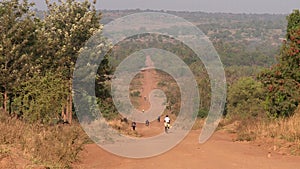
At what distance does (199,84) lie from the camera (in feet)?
201

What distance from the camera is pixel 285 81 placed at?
1891 centimetres

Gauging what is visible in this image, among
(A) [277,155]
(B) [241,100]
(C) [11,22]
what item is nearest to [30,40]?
(C) [11,22]

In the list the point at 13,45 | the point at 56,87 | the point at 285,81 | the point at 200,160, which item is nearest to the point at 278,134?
the point at 285,81

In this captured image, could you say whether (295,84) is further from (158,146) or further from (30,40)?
(30,40)

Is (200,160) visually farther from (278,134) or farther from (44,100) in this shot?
(44,100)

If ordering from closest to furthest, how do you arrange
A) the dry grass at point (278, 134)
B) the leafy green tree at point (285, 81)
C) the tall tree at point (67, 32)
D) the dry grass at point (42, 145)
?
the dry grass at point (42, 145), the dry grass at point (278, 134), the leafy green tree at point (285, 81), the tall tree at point (67, 32)

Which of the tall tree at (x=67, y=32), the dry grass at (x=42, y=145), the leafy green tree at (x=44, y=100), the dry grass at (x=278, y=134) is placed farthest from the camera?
the tall tree at (x=67, y=32)

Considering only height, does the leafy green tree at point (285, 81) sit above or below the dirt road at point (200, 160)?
above

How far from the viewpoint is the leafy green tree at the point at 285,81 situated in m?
18.7

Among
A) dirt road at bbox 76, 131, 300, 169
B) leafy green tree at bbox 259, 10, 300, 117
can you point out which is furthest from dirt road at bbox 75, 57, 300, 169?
leafy green tree at bbox 259, 10, 300, 117

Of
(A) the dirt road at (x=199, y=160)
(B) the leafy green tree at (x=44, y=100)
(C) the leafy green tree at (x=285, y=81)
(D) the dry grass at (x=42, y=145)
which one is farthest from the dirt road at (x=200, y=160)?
(C) the leafy green tree at (x=285, y=81)

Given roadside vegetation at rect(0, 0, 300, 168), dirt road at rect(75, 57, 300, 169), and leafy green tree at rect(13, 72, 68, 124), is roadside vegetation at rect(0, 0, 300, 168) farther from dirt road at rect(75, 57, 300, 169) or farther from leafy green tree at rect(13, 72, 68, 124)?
dirt road at rect(75, 57, 300, 169)

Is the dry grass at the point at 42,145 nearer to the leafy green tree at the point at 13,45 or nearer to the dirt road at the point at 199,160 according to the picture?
the dirt road at the point at 199,160

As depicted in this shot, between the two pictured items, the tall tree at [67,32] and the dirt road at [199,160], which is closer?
the dirt road at [199,160]
